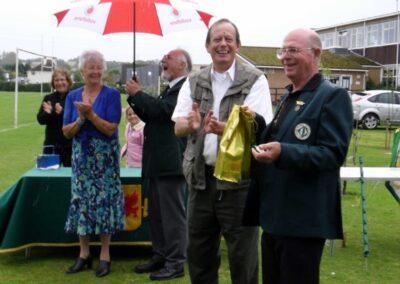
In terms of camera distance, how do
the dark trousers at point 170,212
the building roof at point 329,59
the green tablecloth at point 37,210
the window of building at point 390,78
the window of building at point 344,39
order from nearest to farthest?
the dark trousers at point 170,212 → the green tablecloth at point 37,210 → the window of building at point 390,78 → the building roof at point 329,59 → the window of building at point 344,39

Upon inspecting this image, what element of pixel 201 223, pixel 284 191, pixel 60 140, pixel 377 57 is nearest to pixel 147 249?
pixel 60 140

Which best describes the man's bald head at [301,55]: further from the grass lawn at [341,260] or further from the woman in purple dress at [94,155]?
the grass lawn at [341,260]

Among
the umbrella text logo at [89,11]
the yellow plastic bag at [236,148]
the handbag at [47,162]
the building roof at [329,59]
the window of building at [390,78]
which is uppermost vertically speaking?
the building roof at [329,59]

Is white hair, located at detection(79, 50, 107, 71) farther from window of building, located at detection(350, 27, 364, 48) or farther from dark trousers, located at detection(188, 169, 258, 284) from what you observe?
window of building, located at detection(350, 27, 364, 48)

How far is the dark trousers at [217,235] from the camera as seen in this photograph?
141 inches

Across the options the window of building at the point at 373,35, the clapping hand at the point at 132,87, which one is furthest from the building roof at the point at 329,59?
the clapping hand at the point at 132,87

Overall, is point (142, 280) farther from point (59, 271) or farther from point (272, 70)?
point (272, 70)

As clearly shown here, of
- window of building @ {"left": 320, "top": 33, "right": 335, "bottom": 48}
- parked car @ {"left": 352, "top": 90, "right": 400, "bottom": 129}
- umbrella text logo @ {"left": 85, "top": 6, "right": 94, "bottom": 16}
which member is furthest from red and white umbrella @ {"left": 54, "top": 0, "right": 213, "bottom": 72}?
window of building @ {"left": 320, "top": 33, "right": 335, "bottom": 48}

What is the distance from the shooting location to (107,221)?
4965mm

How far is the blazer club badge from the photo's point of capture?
2.68m

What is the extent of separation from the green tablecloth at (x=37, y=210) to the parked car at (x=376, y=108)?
1871 centimetres

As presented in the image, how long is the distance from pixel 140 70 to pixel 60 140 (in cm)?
183

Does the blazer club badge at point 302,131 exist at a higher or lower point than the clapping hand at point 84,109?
lower

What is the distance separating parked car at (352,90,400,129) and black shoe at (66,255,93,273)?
1881 centimetres
